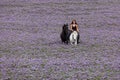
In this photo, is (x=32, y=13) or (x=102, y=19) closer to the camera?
(x=102, y=19)

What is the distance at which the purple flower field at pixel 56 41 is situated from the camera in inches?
697

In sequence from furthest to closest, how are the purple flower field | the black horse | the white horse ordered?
the black horse, the white horse, the purple flower field

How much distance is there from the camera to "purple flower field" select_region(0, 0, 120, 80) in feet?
58.1

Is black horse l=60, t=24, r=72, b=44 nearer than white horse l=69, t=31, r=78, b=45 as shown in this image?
No

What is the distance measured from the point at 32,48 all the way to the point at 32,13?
940 inches

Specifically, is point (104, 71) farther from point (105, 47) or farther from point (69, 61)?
point (105, 47)

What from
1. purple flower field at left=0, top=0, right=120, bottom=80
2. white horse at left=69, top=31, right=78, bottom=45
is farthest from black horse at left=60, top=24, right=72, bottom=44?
purple flower field at left=0, top=0, right=120, bottom=80

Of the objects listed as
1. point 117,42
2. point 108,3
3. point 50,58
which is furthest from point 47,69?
point 108,3

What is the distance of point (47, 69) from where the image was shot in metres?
18.2

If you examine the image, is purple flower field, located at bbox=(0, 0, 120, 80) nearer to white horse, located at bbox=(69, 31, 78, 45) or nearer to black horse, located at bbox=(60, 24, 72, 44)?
white horse, located at bbox=(69, 31, 78, 45)

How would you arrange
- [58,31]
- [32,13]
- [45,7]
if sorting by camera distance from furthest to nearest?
1. [45,7]
2. [32,13]
3. [58,31]

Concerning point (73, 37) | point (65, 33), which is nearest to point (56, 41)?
point (65, 33)

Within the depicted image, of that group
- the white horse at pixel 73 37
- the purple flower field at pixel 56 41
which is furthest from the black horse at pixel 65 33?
the purple flower field at pixel 56 41

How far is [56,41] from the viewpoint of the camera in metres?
29.5
